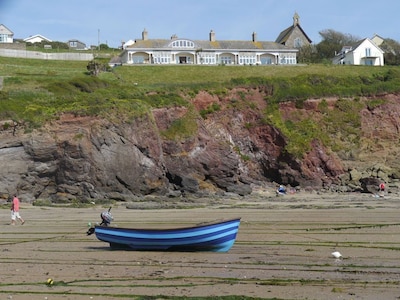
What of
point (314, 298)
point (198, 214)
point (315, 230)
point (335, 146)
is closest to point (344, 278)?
point (314, 298)

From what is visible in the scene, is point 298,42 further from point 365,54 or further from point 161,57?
point 161,57

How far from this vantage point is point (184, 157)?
47.7 meters

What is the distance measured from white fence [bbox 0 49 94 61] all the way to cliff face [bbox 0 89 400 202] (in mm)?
37345

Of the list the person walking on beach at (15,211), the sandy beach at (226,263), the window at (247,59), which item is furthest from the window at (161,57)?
the person walking on beach at (15,211)

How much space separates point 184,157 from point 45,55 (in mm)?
46684

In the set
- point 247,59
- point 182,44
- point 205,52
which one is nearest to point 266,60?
point 247,59

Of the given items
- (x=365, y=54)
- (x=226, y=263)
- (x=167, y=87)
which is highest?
(x=365, y=54)

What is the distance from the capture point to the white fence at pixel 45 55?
269 feet

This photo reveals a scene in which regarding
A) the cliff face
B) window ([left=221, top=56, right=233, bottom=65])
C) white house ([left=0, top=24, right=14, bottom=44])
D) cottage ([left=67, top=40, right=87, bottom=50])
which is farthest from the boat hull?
cottage ([left=67, top=40, right=87, bottom=50])

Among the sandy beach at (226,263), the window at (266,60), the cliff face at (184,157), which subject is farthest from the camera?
the window at (266,60)

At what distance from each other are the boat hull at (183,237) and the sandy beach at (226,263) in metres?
0.31

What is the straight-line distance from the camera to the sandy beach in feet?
42.4

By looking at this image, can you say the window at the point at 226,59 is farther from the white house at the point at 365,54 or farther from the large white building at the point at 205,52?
the white house at the point at 365,54

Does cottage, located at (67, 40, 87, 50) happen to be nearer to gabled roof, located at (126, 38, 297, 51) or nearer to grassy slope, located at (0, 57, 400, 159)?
gabled roof, located at (126, 38, 297, 51)
